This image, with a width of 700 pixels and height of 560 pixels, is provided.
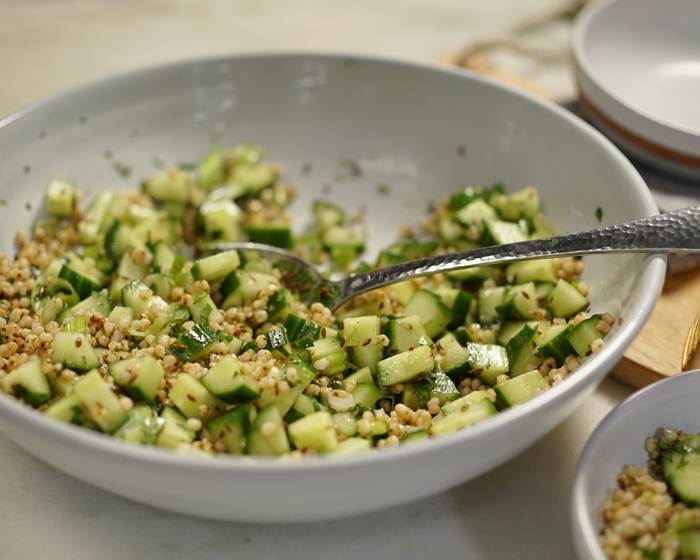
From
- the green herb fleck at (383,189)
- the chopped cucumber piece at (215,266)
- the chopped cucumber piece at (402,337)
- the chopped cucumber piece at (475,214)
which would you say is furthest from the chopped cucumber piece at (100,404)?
the green herb fleck at (383,189)

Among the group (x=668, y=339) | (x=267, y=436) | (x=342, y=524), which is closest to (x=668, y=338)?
(x=668, y=339)

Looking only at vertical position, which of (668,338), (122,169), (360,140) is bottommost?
(668,338)

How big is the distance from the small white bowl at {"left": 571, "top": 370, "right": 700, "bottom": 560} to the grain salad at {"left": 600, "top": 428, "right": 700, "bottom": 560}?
0.02 meters

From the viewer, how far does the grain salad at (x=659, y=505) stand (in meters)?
1.38

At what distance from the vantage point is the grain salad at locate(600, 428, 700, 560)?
1.38 m

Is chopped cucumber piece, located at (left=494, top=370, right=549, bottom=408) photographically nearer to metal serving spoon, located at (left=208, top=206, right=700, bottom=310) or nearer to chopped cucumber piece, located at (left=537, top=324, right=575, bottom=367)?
chopped cucumber piece, located at (left=537, top=324, right=575, bottom=367)

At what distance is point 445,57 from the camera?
3033 mm

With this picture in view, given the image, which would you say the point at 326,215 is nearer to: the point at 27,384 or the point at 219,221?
the point at 219,221

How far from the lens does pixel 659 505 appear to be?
1.46 meters

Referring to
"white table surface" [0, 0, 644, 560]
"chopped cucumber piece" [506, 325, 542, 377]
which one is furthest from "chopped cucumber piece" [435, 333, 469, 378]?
"white table surface" [0, 0, 644, 560]

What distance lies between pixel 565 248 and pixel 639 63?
1.34m

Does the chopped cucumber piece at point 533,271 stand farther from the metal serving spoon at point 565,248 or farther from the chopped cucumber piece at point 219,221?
the chopped cucumber piece at point 219,221

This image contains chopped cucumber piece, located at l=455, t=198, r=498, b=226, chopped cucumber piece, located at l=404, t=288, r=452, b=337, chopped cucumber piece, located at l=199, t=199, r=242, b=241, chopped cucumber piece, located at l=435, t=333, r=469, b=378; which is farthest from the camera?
chopped cucumber piece, located at l=199, t=199, r=242, b=241

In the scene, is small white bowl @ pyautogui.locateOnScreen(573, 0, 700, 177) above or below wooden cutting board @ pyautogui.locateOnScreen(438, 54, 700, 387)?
above
